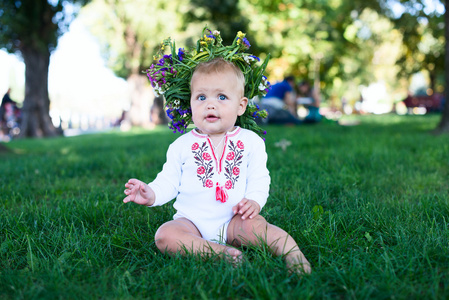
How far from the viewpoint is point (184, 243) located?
6.92 feet

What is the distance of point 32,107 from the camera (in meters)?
15.2

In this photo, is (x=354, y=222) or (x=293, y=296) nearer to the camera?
(x=293, y=296)

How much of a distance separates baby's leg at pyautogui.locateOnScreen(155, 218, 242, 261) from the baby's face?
0.60m

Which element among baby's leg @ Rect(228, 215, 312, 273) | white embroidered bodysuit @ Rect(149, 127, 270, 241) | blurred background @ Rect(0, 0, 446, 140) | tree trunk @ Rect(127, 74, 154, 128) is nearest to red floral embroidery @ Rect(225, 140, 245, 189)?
white embroidered bodysuit @ Rect(149, 127, 270, 241)

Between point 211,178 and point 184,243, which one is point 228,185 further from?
point 184,243

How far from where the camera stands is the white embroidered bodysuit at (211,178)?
2266mm

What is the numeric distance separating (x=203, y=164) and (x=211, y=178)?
0.32 ft

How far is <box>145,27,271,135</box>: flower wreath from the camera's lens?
239cm

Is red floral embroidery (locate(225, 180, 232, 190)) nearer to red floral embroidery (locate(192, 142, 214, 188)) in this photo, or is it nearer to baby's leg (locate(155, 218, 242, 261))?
red floral embroidery (locate(192, 142, 214, 188))

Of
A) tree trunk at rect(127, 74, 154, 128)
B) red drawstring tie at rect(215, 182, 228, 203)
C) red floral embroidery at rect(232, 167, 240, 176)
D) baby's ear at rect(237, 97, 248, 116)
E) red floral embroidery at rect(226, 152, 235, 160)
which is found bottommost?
red drawstring tie at rect(215, 182, 228, 203)

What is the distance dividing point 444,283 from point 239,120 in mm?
1464

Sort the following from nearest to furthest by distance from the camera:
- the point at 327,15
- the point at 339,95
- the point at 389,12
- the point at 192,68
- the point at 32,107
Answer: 1. the point at 192,68
2. the point at 389,12
3. the point at 32,107
4. the point at 327,15
5. the point at 339,95

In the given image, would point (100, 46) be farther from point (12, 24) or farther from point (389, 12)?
point (389, 12)

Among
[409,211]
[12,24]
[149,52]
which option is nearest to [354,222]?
[409,211]
